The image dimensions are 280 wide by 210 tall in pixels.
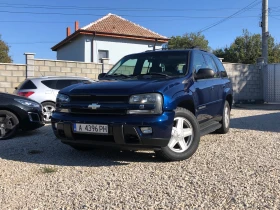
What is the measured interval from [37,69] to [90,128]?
901cm

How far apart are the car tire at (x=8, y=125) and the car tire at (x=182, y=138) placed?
3694 millimetres

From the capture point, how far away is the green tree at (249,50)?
1531 inches

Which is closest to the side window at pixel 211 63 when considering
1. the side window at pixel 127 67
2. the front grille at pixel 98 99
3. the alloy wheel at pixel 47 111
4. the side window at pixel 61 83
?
the side window at pixel 127 67

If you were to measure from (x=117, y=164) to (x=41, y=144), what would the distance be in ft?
7.36

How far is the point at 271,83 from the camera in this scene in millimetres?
17953

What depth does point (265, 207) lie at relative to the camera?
114 inches

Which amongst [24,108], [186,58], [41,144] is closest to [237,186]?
[186,58]

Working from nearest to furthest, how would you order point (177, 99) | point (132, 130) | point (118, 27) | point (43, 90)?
point (132, 130), point (177, 99), point (43, 90), point (118, 27)

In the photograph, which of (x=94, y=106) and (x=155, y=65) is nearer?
(x=94, y=106)

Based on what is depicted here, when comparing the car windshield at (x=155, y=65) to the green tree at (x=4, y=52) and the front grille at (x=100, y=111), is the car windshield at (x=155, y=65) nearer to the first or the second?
the front grille at (x=100, y=111)

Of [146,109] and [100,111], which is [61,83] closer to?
[100,111]

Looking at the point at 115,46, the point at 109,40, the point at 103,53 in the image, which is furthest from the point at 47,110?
the point at 115,46

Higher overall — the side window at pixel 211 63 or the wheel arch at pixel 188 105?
the side window at pixel 211 63

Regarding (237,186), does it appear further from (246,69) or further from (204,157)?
(246,69)
